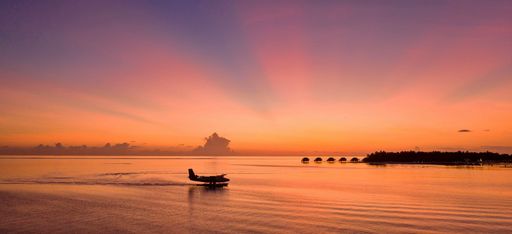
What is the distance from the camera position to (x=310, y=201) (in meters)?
42.3

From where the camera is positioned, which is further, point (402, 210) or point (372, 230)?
point (402, 210)

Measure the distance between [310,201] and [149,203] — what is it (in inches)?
638

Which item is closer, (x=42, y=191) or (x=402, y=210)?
(x=402, y=210)

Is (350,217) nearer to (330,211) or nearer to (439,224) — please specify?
(330,211)

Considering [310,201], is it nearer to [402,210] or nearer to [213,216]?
[402,210]

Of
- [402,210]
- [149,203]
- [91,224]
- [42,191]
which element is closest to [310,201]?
[402,210]

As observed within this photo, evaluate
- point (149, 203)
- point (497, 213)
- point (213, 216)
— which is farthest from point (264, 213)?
point (497, 213)

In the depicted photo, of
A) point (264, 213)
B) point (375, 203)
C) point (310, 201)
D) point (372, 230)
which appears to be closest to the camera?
point (372, 230)

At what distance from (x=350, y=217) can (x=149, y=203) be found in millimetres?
19686

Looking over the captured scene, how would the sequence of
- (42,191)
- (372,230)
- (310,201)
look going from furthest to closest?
(42,191), (310,201), (372,230)

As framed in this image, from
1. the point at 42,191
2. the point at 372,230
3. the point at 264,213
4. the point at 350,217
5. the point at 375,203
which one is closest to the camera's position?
the point at 372,230

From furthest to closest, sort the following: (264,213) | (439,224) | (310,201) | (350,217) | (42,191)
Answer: (42,191)
(310,201)
(264,213)
(350,217)
(439,224)

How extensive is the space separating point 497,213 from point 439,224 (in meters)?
8.26

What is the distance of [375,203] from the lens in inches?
1547
